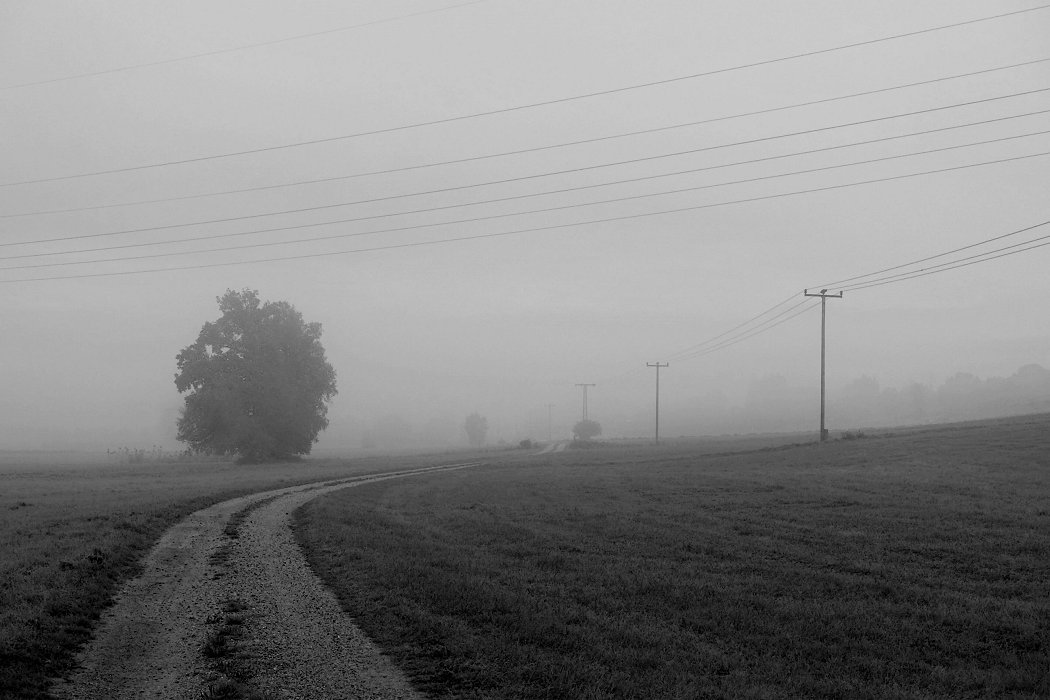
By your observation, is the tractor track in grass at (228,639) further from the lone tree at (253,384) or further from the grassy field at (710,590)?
the lone tree at (253,384)

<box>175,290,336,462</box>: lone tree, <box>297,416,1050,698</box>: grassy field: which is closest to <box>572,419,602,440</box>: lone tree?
<box>175,290,336,462</box>: lone tree

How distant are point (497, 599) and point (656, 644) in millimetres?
3195

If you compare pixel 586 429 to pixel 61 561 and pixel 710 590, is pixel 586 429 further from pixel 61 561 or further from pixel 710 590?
pixel 61 561

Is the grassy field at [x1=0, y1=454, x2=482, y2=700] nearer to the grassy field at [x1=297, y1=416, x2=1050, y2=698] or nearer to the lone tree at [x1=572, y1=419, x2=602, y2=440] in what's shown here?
the grassy field at [x1=297, y1=416, x2=1050, y2=698]

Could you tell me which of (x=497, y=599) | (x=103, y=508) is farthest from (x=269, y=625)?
(x=103, y=508)

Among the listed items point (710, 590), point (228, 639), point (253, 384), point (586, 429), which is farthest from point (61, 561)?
point (586, 429)

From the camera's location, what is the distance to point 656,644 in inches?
391

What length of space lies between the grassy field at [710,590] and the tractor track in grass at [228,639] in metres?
0.62

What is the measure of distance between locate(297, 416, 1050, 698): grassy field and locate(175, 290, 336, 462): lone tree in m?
39.8

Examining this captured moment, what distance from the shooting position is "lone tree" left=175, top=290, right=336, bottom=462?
61625mm

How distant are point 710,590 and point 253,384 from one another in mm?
57774

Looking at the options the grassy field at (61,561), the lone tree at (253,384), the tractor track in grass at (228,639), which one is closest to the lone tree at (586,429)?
the lone tree at (253,384)

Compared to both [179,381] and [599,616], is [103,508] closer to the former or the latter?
[599,616]

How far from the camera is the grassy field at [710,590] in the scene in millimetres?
8734
